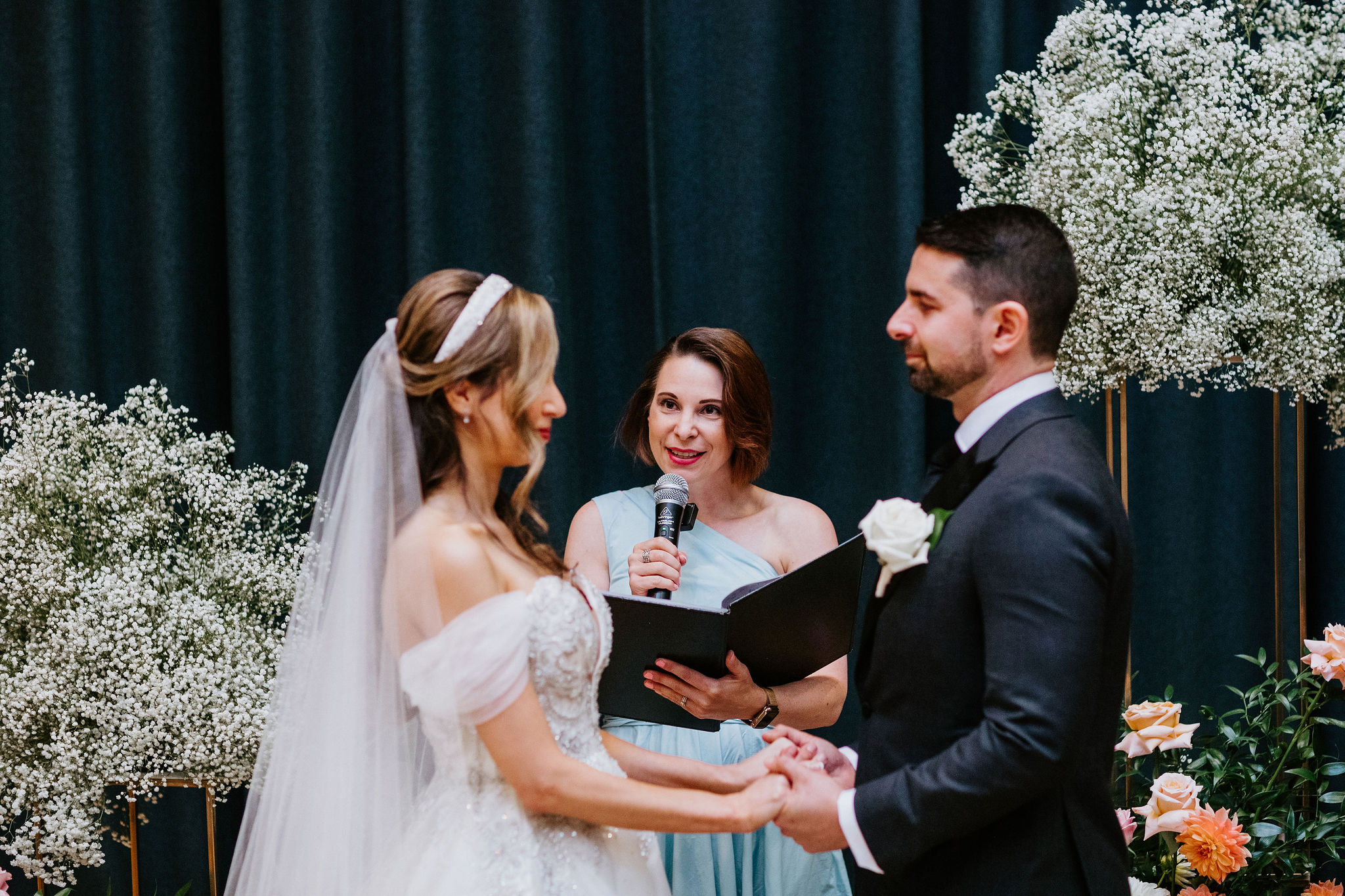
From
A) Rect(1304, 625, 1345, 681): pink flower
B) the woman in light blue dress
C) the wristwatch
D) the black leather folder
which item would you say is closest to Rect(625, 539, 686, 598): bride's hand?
the woman in light blue dress

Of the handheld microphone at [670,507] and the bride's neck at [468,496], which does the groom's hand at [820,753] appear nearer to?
the handheld microphone at [670,507]

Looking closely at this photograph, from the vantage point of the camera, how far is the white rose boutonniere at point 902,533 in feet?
5.10

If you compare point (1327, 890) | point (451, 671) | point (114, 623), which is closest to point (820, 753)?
point (451, 671)

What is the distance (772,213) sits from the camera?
3.32 meters

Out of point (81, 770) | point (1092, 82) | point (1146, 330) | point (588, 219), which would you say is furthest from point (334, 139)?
point (1146, 330)

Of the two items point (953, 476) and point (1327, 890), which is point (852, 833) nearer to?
point (953, 476)

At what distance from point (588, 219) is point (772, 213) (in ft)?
1.84

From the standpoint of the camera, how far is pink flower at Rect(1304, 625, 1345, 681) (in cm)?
219

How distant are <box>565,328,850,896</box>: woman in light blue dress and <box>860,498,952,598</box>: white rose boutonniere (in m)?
0.62

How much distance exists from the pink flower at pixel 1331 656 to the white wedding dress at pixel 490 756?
1.39 m

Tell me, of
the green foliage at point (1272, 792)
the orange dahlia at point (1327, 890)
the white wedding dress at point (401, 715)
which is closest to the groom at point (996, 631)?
the white wedding dress at point (401, 715)

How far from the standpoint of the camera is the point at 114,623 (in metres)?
2.19

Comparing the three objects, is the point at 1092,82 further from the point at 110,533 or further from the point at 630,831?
the point at 110,533

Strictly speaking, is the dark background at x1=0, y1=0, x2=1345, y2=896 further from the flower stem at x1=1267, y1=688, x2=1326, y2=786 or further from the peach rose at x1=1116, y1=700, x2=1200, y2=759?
the peach rose at x1=1116, y1=700, x2=1200, y2=759
